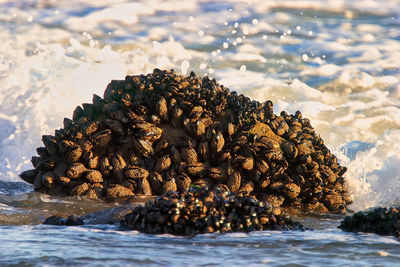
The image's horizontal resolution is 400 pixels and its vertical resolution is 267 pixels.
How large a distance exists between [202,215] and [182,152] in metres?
1.96

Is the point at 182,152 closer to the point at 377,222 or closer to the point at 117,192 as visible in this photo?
the point at 117,192

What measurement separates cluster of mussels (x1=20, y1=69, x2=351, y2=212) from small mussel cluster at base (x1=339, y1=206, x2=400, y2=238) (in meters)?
1.65

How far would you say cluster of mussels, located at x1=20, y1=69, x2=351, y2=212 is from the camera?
703 cm

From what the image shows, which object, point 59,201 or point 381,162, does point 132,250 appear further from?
point 381,162

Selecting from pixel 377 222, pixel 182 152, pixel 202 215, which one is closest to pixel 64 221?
pixel 202 215

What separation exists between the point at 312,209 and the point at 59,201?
107 inches

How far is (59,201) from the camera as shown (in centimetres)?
685

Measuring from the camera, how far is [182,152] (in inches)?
279

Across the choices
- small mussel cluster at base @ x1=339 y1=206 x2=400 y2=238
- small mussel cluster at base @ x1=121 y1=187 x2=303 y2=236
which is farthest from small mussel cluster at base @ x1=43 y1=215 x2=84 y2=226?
small mussel cluster at base @ x1=339 y1=206 x2=400 y2=238

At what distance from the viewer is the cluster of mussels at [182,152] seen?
7.03 metres

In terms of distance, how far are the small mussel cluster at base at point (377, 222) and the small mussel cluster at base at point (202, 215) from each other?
0.52 meters

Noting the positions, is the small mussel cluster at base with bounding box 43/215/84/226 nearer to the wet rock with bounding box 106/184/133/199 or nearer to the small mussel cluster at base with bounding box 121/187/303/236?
the small mussel cluster at base with bounding box 121/187/303/236

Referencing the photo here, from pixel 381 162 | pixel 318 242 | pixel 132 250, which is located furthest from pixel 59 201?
pixel 381 162

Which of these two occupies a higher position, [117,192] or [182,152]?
[182,152]
